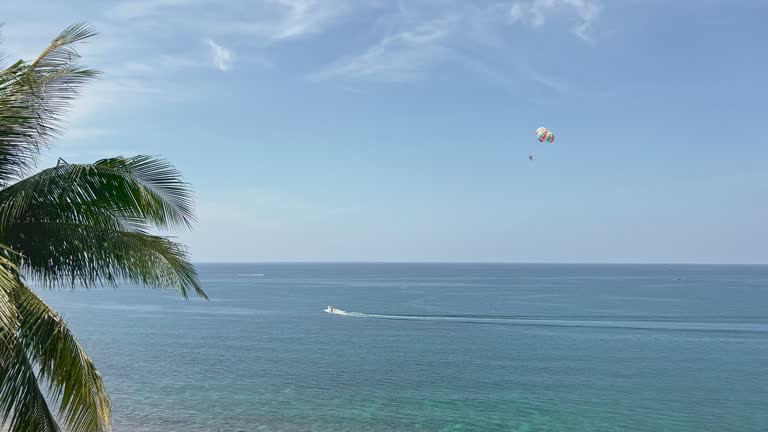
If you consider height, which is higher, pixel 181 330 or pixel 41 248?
pixel 41 248

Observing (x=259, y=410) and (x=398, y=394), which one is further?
(x=398, y=394)

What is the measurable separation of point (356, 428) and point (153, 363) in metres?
26.8


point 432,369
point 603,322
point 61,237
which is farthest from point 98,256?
point 603,322

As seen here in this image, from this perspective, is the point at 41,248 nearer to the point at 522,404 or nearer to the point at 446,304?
the point at 522,404

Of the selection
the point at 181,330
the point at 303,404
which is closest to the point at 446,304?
the point at 181,330

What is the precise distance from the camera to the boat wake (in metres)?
76.9

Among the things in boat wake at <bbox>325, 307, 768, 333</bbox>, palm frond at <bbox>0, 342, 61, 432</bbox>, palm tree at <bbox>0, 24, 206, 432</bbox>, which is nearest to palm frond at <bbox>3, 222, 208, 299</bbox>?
palm tree at <bbox>0, 24, 206, 432</bbox>

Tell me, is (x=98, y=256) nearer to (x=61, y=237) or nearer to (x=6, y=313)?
(x=61, y=237)

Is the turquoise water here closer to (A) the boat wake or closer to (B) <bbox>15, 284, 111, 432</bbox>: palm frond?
(A) the boat wake

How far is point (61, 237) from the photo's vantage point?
23.1 feet

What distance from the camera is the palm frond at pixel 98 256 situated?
701 cm

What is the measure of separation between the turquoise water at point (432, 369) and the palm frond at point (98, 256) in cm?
2677

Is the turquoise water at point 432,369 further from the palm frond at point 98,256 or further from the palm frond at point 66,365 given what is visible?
the palm frond at point 66,365

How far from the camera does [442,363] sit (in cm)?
5209
